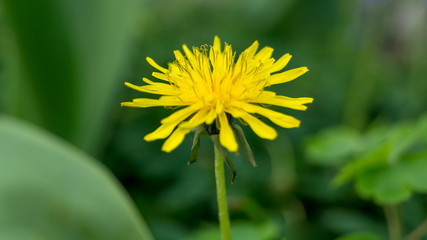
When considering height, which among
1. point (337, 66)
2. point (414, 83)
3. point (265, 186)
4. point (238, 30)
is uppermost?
point (238, 30)

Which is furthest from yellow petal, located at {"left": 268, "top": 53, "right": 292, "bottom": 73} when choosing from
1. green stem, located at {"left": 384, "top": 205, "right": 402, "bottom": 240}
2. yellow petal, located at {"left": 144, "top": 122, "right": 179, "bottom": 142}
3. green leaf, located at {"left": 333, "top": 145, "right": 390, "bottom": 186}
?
green stem, located at {"left": 384, "top": 205, "right": 402, "bottom": 240}

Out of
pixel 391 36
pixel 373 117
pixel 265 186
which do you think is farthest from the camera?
pixel 391 36

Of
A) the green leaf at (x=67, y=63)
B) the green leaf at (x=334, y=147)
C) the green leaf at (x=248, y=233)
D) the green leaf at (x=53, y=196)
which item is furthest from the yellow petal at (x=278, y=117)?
the green leaf at (x=67, y=63)

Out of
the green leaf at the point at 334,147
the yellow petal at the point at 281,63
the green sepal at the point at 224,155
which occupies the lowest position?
the green sepal at the point at 224,155

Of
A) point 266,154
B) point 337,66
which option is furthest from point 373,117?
→ point 266,154

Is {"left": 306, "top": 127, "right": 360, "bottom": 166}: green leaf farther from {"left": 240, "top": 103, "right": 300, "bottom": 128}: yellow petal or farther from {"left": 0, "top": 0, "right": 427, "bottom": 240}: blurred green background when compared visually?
{"left": 240, "top": 103, "right": 300, "bottom": 128}: yellow petal

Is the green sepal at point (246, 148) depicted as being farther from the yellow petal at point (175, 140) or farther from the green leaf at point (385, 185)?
the green leaf at point (385, 185)

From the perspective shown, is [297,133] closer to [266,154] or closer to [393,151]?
[266,154]
